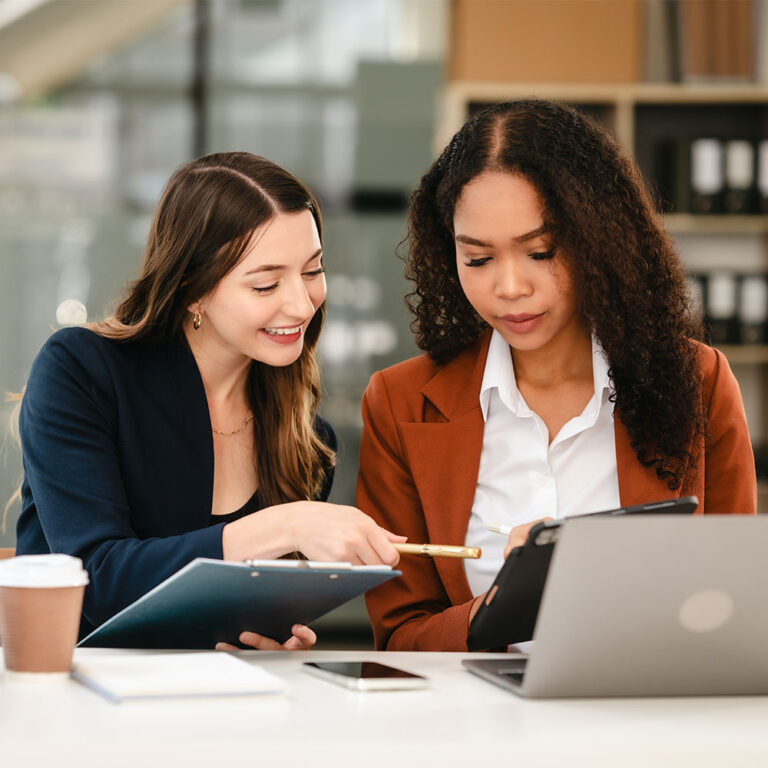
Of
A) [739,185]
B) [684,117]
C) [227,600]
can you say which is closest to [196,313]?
[227,600]

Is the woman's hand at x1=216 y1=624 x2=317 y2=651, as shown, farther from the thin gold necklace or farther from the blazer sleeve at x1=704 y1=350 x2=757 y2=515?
the blazer sleeve at x1=704 y1=350 x2=757 y2=515

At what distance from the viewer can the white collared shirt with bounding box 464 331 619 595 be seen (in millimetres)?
1625

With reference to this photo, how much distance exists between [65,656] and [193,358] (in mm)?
752

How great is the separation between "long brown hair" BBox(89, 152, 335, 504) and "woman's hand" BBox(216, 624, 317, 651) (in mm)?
384

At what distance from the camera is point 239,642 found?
4.57 feet

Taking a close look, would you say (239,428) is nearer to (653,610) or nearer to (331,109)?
(653,610)

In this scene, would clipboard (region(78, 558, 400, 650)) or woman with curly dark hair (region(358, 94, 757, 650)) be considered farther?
woman with curly dark hair (region(358, 94, 757, 650))

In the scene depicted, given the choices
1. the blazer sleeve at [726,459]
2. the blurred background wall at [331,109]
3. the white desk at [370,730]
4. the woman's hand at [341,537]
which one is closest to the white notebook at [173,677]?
the white desk at [370,730]

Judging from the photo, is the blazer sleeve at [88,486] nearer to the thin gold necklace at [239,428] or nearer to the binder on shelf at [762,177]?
the thin gold necklace at [239,428]

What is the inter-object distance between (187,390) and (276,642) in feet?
1.53

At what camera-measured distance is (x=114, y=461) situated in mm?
1536

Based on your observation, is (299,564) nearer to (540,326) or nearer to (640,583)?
(640,583)

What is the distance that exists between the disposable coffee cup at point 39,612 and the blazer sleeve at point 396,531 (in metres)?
0.58

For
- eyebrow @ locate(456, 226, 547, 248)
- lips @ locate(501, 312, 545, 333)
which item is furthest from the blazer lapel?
eyebrow @ locate(456, 226, 547, 248)
